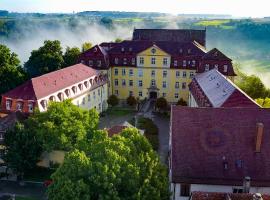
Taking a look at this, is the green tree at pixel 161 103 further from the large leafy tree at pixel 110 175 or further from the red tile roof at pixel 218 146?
the large leafy tree at pixel 110 175

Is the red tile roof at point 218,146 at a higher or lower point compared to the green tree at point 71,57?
lower

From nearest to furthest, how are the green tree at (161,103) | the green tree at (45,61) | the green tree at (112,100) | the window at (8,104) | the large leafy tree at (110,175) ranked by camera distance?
the large leafy tree at (110,175), the window at (8,104), the green tree at (161,103), the green tree at (112,100), the green tree at (45,61)

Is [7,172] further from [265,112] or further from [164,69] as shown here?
[164,69]

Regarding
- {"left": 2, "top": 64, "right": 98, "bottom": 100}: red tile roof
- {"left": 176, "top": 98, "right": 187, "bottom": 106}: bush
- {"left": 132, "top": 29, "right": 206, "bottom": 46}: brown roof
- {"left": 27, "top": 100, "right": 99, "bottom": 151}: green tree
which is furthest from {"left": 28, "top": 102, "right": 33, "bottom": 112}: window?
{"left": 132, "top": 29, "right": 206, "bottom": 46}: brown roof

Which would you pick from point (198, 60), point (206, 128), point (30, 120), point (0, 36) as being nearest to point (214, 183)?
point (206, 128)

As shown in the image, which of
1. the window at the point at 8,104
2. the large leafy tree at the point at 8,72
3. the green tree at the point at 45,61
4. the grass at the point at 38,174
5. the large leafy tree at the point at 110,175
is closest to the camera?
Answer: the large leafy tree at the point at 110,175

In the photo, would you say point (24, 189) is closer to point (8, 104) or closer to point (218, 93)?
point (8, 104)

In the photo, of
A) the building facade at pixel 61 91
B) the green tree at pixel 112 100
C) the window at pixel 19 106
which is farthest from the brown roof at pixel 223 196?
the green tree at pixel 112 100
